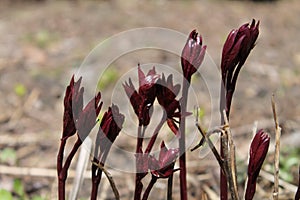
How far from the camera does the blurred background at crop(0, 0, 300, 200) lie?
104 inches

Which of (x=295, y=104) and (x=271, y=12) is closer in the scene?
(x=295, y=104)

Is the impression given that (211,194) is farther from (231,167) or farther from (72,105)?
(72,105)

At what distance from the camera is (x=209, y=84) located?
4008 millimetres

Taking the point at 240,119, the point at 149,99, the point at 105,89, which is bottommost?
the point at 149,99

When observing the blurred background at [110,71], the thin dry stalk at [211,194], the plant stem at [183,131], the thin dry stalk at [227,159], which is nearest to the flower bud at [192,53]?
the plant stem at [183,131]

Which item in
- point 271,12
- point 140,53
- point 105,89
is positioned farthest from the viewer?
point 271,12

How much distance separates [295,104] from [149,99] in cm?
252

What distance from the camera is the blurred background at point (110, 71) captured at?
8.63 feet

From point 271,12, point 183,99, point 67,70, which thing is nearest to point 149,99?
point 183,99

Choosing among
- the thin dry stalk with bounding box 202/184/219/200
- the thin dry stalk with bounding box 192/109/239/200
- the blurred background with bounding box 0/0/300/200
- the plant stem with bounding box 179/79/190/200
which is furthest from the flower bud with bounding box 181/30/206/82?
the thin dry stalk with bounding box 202/184/219/200

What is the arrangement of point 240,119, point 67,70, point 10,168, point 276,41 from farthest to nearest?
point 276,41, point 67,70, point 240,119, point 10,168

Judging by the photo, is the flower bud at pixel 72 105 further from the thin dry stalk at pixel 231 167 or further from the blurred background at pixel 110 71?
the blurred background at pixel 110 71

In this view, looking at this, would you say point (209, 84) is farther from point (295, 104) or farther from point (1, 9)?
point (1, 9)

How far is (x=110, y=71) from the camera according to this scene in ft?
13.4
